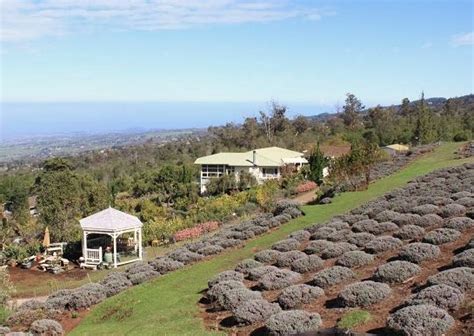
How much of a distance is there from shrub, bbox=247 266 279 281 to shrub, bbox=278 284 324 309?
242 centimetres

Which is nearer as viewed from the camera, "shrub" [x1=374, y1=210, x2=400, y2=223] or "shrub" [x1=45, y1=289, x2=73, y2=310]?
"shrub" [x1=45, y1=289, x2=73, y2=310]

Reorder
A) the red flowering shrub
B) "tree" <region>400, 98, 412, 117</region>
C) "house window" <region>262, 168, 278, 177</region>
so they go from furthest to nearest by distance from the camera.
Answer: "tree" <region>400, 98, 412, 117</region>
"house window" <region>262, 168, 278, 177</region>
the red flowering shrub

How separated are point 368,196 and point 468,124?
157ft

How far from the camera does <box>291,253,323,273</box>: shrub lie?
14.8m

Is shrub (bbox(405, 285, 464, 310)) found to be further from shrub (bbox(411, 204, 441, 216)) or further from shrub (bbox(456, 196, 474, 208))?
shrub (bbox(456, 196, 474, 208))

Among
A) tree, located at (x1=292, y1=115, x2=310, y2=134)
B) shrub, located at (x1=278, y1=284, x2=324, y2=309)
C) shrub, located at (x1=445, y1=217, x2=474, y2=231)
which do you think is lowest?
shrub, located at (x1=278, y1=284, x2=324, y2=309)

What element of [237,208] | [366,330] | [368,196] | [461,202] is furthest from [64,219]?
[366,330]

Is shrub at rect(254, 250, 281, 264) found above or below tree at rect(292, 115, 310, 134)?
below

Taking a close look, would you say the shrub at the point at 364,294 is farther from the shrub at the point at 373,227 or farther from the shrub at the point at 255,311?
the shrub at the point at 373,227

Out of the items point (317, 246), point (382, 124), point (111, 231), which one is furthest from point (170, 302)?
point (382, 124)

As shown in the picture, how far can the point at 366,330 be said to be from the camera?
1005 centimetres

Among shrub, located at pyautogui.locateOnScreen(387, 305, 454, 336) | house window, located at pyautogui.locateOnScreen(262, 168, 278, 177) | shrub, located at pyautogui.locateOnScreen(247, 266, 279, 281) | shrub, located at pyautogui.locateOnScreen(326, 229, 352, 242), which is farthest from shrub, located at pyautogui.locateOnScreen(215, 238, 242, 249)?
house window, located at pyautogui.locateOnScreen(262, 168, 278, 177)

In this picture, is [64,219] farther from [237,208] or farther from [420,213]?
[420,213]

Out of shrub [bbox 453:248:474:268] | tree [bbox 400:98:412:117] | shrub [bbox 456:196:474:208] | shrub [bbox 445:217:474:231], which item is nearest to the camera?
shrub [bbox 453:248:474:268]
